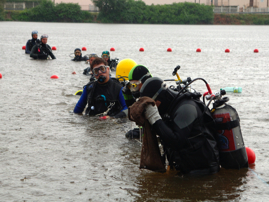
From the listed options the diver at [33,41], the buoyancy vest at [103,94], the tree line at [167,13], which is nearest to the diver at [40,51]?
the diver at [33,41]

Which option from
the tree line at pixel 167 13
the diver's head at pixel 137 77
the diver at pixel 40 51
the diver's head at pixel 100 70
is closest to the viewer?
the diver's head at pixel 137 77

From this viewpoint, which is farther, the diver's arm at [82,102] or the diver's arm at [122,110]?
the diver's arm at [82,102]

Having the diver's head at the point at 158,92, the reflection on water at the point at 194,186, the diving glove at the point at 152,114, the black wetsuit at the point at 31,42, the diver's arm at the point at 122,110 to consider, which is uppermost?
the black wetsuit at the point at 31,42

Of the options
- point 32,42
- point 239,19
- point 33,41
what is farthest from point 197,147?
point 239,19

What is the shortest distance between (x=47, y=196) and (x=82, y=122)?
3311 mm

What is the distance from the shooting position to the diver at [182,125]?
13.5 ft

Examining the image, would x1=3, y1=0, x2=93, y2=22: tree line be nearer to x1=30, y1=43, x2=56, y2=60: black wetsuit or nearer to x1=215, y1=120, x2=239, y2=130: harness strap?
x1=30, y1=43, x2=56, y2=60: black wetsuit

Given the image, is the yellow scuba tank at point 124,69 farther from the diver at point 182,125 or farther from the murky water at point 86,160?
the diver at point 182,125

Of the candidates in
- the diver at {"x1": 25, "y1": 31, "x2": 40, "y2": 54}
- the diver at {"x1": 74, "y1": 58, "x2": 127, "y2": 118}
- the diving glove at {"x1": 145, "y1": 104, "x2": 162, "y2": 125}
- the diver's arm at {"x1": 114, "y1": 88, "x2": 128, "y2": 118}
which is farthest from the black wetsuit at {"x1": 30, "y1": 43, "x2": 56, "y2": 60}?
the diving glove at {"x1": 145, "y1": 104, "x2": 162, "y2": 125}

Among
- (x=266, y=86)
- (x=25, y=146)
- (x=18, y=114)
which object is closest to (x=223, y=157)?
(x=25, y=146)

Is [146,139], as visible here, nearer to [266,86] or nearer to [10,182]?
[10,182]

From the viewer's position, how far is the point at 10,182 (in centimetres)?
454

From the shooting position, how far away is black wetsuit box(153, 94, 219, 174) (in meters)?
4.12

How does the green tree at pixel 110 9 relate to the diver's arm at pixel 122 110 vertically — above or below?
above
